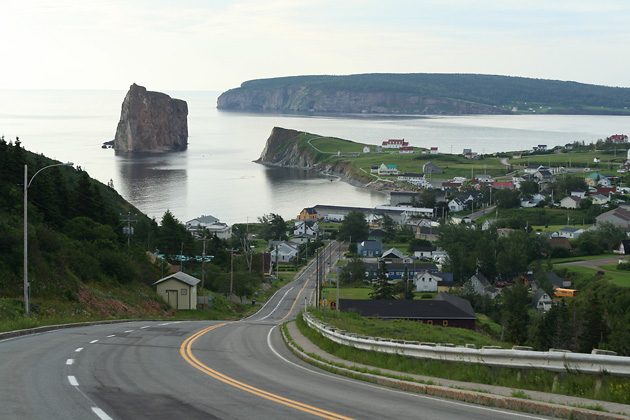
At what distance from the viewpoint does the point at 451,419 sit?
9867 mm

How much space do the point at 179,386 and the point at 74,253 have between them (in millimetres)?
25578

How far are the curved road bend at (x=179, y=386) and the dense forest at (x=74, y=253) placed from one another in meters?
8.45

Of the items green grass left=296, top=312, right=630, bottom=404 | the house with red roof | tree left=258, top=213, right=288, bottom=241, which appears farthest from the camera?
the house with red roof

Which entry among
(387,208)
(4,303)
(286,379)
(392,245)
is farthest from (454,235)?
(286,379)

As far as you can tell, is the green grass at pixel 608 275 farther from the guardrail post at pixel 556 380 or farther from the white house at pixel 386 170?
the white house at pixel 386 170

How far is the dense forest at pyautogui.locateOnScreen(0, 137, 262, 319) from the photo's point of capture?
29641 millimetres

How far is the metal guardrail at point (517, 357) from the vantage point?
33.8 feet

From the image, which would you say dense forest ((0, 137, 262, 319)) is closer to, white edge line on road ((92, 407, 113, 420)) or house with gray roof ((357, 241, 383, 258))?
white edge line on road ((92, 407, 113, 420))

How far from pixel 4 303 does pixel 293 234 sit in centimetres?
8180

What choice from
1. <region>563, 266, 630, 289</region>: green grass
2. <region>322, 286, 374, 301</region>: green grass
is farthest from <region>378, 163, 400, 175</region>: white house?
<region>322, 286, 374, 301</region>: green grass

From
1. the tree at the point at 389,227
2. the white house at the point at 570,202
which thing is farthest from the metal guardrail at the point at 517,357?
the white house at the point at 570,202

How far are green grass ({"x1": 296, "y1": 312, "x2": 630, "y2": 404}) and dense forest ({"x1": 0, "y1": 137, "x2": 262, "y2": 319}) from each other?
14106 mm

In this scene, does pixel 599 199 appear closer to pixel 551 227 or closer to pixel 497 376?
pixel 551 227

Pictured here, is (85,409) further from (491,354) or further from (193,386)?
(491,354)
